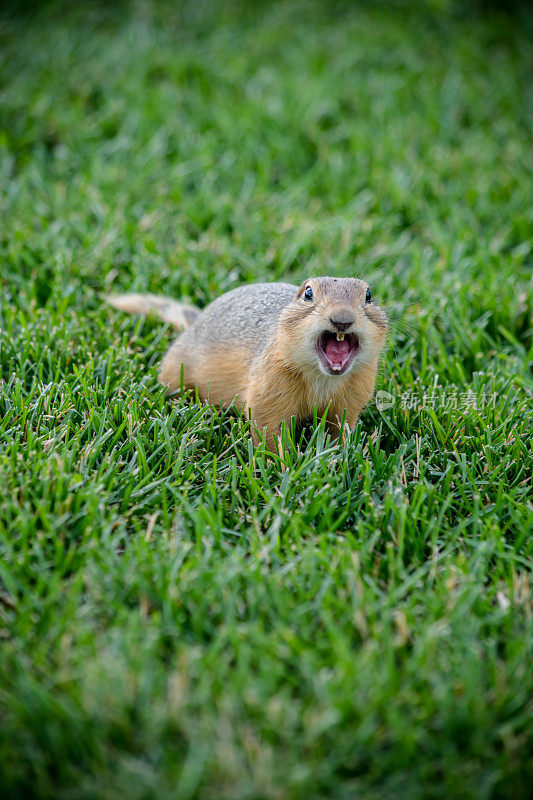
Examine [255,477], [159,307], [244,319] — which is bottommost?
[255,477]

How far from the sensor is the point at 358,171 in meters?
5.61

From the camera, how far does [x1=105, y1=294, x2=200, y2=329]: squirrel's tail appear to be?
386cm

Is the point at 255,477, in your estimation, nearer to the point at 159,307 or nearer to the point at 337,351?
the point at 337,351

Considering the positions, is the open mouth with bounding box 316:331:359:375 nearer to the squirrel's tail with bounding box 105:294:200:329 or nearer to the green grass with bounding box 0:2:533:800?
the green grass with bounding box 0:2:533:800

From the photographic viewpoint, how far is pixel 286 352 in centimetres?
295

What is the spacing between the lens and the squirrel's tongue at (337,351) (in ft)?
9.52

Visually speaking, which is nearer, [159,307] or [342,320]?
[342,320]

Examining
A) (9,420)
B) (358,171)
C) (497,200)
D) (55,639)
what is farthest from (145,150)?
(55,639)

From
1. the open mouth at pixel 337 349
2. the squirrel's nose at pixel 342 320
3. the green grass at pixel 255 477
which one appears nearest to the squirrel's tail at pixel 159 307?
the green grass at pixel 255 477

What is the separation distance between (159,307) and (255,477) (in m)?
1.38

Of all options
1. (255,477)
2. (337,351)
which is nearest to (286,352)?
(337,351)

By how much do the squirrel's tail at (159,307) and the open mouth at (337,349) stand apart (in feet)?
3.63

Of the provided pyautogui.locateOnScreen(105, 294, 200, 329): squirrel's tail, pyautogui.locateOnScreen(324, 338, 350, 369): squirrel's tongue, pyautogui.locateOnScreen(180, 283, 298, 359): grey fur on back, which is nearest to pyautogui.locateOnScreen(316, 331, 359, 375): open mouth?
pyautogui.locateOnScreen(324, 338, 350, 369): squirrel's tongue

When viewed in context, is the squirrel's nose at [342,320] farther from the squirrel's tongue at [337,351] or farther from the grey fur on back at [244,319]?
the grey fur on back at [244,319]
